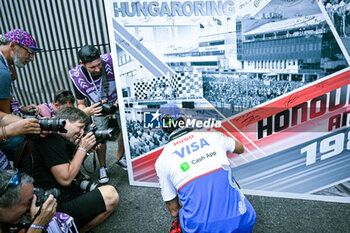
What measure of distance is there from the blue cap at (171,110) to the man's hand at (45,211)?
123 cm

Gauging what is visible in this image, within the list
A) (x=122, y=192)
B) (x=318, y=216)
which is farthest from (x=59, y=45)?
(x=318, y=216)

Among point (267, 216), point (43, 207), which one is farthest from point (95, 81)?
point (267, 216)

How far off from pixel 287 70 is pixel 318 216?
1234 millimetres

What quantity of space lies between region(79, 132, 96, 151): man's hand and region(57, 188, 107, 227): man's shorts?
0.35 m

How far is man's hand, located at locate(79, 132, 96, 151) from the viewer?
1.88 m

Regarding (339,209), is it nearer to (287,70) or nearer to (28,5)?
(287,70)

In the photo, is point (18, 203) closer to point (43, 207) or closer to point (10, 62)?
point (43, 207)

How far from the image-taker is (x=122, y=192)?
2.58m

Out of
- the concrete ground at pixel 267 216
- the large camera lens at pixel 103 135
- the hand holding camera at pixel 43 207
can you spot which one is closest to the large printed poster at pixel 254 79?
the concrete ground at pixel 267 216

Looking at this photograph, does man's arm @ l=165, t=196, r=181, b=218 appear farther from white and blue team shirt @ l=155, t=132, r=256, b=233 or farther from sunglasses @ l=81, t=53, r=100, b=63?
sunglasses @ l=81, t=53, r=100, b=63

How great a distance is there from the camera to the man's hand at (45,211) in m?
1.35

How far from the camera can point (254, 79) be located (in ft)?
6.58

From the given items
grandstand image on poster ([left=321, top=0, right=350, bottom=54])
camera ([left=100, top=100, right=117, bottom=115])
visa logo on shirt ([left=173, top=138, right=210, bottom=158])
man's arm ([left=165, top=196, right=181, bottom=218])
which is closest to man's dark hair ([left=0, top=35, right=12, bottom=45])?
camera ([left=100, top=100, right=117, bottom=115])

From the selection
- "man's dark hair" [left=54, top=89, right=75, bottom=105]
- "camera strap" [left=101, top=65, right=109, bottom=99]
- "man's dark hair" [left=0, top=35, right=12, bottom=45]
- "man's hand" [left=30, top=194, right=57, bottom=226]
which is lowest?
"man's hand" [left=30, top=194, right=57, bottom=226]
